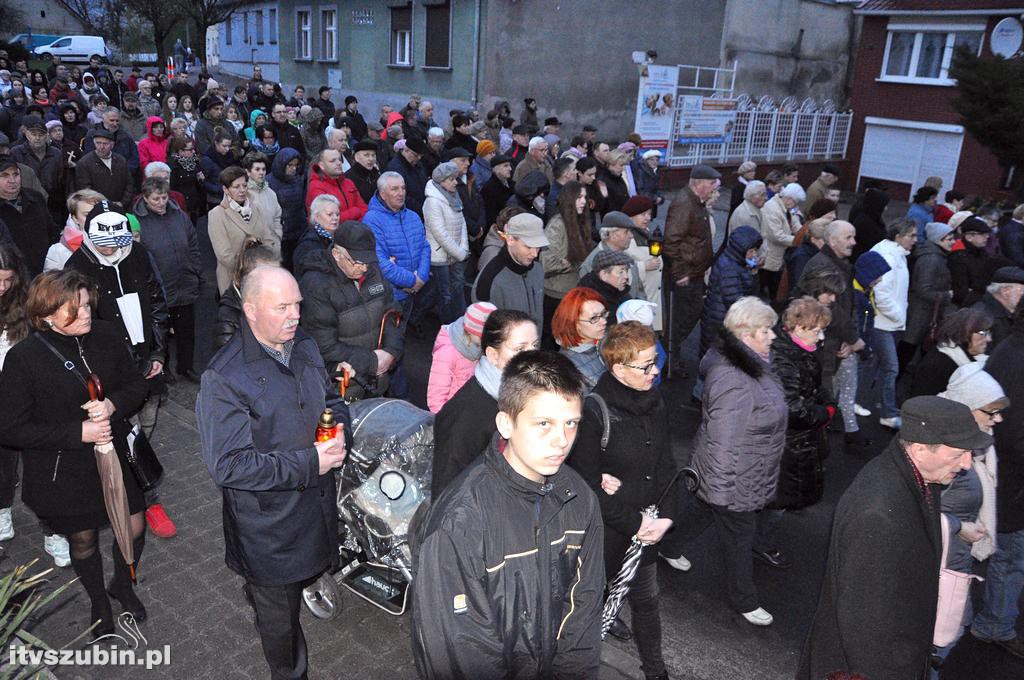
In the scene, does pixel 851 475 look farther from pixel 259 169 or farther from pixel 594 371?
pixel 259 169

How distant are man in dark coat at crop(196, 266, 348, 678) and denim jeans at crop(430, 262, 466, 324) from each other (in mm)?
5221

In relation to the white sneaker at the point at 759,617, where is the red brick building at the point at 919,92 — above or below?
above

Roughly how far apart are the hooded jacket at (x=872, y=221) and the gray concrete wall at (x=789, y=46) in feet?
56.4

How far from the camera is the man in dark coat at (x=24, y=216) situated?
279 inches

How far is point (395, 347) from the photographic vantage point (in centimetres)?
561

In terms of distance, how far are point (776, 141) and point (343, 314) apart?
21486 mm

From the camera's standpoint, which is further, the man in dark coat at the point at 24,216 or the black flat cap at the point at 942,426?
the man in dark coat at the point at 24,216

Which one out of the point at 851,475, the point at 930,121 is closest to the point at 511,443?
the point at 851,475

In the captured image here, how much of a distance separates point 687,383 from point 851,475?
2.25 meters

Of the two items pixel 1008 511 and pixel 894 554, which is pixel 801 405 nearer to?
pixel 1008 511

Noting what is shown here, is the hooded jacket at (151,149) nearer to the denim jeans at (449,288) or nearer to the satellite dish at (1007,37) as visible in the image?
the denim jeans at (449,288)

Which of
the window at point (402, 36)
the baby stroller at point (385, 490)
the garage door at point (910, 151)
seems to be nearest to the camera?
the baby stroller at point (385, 490)

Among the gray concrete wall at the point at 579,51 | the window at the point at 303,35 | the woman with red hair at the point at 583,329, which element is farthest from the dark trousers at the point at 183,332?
the window at the point at 303,35

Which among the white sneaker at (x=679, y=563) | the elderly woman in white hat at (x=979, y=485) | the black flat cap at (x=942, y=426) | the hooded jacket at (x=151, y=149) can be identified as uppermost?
the hooded jacket at (x=151, y=149)
